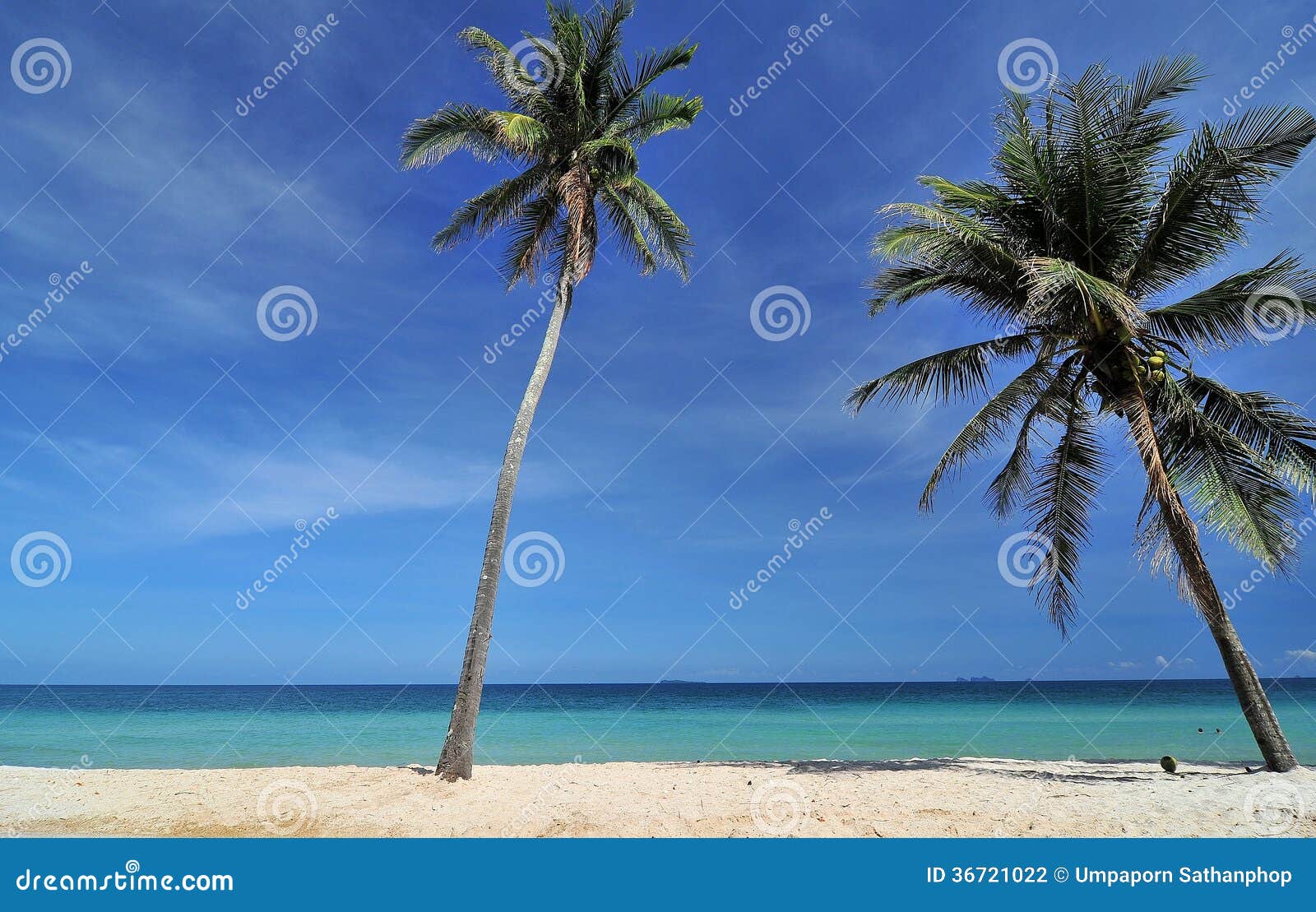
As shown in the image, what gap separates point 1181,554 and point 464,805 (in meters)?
10.2

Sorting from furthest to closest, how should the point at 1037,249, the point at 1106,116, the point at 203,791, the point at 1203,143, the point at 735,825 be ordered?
the point at 1037,249, the point at 1106,116, the point at 1203,143, the point at 203,791, the point at 735,825

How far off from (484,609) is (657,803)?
345 cm

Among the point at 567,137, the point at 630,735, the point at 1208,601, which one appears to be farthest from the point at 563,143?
the point at 630,735

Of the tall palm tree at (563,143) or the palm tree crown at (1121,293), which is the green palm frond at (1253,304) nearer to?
the palm tree crown at (1121,293)

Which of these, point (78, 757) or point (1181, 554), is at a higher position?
point (1181, 554)

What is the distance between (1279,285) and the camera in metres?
9.13

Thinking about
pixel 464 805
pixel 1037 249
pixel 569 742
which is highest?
pixel 1037 249

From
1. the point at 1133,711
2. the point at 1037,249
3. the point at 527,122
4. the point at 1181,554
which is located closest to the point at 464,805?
the point at 527,122

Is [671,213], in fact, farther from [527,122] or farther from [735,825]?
[735,825]

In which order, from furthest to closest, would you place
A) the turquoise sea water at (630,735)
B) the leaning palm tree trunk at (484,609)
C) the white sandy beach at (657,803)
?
the turquoise sea water at (630,735) → the leaning palm tree trunk at (484,609) → the white sandy beach at (657,803)

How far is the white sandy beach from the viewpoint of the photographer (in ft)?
20.1

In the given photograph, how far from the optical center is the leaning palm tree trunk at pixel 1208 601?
854cm

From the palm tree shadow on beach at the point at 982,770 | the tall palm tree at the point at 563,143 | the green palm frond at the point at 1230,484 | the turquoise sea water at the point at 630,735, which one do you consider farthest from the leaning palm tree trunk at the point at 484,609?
the green palm frond at the point at 1230,484

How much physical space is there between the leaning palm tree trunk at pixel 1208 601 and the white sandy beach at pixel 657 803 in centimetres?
50
